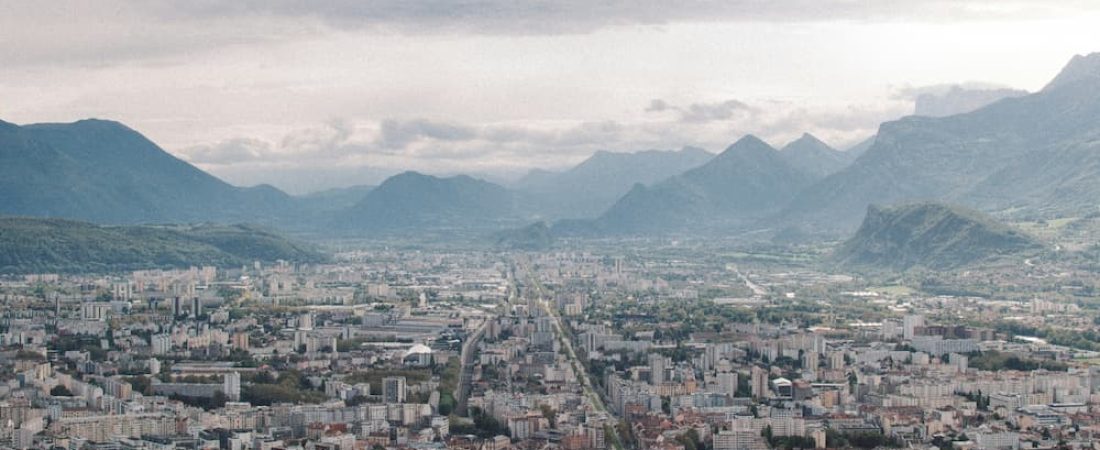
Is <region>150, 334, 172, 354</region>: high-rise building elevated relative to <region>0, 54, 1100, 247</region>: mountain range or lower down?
lower down

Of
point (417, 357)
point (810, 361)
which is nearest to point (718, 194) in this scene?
point (417, 357)

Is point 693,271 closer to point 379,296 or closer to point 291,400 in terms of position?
point 379,296

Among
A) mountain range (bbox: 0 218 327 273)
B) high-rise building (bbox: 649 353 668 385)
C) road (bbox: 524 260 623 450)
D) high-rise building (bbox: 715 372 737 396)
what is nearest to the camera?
road (bbox: 524 260 623 450)

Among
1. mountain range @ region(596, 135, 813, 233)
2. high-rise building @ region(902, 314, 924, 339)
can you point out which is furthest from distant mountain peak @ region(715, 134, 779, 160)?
high-rise building @ region(902, 314, 924, 339)

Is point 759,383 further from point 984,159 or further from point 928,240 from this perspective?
point 984,159

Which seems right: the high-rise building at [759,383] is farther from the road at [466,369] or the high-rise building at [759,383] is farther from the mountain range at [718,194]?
the mountain range at [718,194]

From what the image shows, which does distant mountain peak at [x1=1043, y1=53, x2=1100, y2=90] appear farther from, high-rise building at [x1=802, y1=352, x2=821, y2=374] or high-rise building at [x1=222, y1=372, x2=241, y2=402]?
high-rise building at [x1=222, y1=372, x2=241, y2=402]

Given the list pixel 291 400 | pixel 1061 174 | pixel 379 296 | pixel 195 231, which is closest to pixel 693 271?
pixel 379 296

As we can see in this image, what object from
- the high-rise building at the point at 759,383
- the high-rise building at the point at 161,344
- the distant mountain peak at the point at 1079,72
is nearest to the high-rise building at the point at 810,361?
the high-rise building at the point at 759,383
